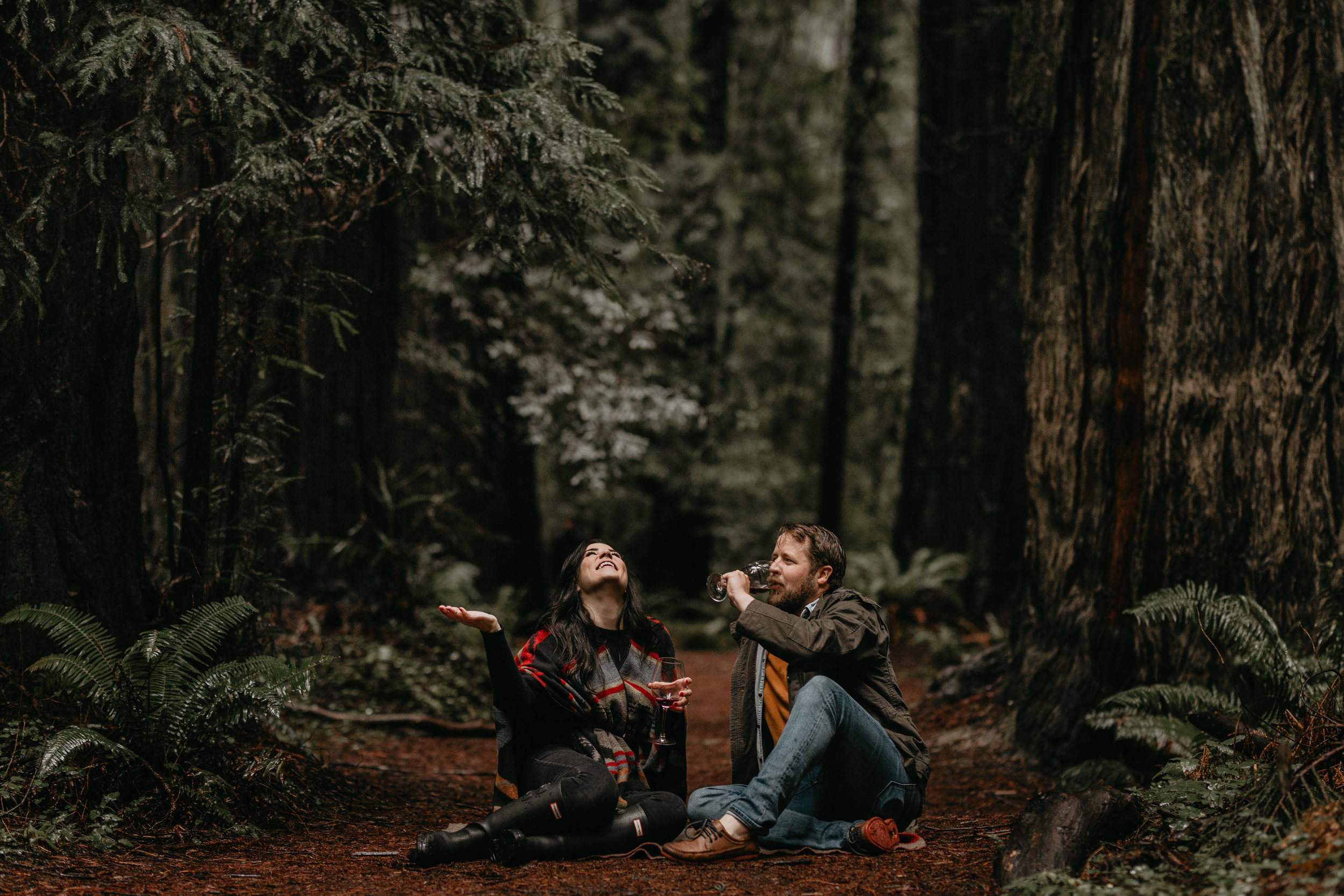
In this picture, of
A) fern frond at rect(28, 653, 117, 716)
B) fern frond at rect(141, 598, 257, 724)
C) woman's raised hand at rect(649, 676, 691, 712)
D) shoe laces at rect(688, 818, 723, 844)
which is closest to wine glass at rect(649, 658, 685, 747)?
woman's raised hand at rect(649, 676, 691, 712)

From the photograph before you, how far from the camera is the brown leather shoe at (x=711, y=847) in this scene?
3676 mm

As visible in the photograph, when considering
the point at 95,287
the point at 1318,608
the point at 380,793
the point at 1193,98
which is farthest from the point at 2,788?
the point at 1193,98

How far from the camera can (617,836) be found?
386 centimetres

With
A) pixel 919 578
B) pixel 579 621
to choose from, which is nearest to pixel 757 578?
pixel 579 621

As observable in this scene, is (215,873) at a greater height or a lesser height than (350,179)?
lesser

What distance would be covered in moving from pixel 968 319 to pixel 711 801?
8.57 meters

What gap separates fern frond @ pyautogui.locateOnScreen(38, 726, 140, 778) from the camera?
3.75m

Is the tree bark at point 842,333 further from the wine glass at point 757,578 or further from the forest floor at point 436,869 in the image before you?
the wine glass at point 757,578

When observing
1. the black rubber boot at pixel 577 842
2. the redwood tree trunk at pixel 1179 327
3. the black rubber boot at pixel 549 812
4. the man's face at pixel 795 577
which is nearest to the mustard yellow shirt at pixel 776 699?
the man's face at pixel 795 577

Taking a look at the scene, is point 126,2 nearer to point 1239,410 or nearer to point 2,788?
point 2,788

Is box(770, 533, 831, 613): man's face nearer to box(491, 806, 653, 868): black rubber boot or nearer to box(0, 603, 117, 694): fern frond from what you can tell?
box(491, 806, 653, 868): black rubber boot

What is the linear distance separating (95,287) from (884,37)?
12.8 meters

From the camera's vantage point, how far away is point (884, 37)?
14820mm

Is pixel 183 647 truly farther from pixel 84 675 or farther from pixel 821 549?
pixel 821 549
